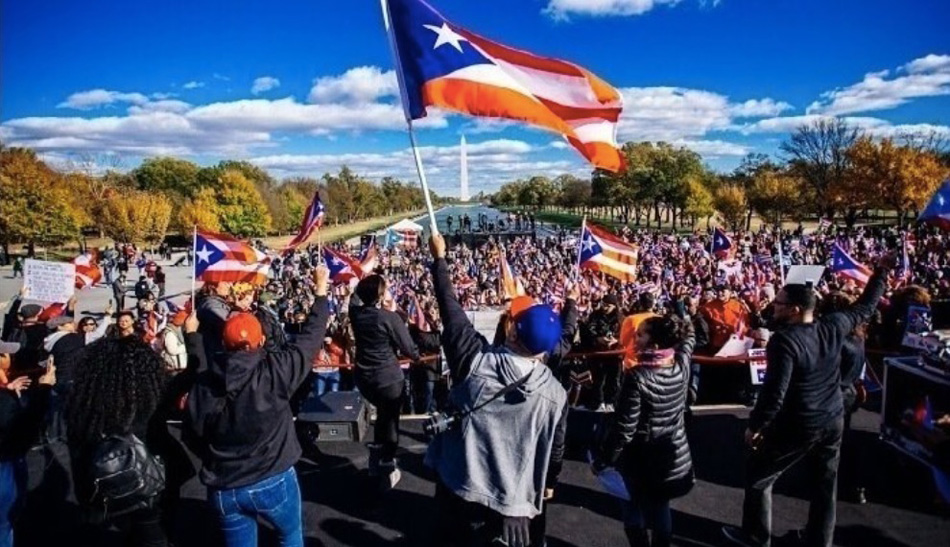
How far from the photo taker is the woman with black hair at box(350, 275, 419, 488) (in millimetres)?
5125

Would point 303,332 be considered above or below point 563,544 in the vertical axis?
above

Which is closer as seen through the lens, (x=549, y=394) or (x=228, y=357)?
(x=549, y=394)

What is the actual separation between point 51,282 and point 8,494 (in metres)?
5.41

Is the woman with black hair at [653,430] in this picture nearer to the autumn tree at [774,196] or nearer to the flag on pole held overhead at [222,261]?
the flag on pole held overhead at [222,261]

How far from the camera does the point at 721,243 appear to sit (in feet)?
58.4

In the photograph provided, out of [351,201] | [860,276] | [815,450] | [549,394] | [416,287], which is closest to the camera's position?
[549,394]

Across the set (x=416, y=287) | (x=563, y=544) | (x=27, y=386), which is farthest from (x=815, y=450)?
(x=416, y=287)

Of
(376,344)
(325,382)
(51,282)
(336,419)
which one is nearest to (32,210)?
(51,282)

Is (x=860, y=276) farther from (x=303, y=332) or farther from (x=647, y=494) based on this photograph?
(x=303, y=332)

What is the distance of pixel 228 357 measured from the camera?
3021 mm

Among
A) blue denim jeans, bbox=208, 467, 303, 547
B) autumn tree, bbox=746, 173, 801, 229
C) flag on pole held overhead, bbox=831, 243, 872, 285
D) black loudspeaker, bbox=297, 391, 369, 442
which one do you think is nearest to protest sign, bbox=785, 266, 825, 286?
flag on pole held overhead, bbox=831, 243, 872, 285

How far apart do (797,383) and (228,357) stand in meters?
3.42

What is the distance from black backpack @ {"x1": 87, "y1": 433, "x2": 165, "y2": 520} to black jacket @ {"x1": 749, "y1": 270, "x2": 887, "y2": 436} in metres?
3.76

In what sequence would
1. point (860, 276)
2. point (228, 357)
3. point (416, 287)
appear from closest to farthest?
1. point (228, 357)
2. point (860, 276)
3. point (416, 287)
